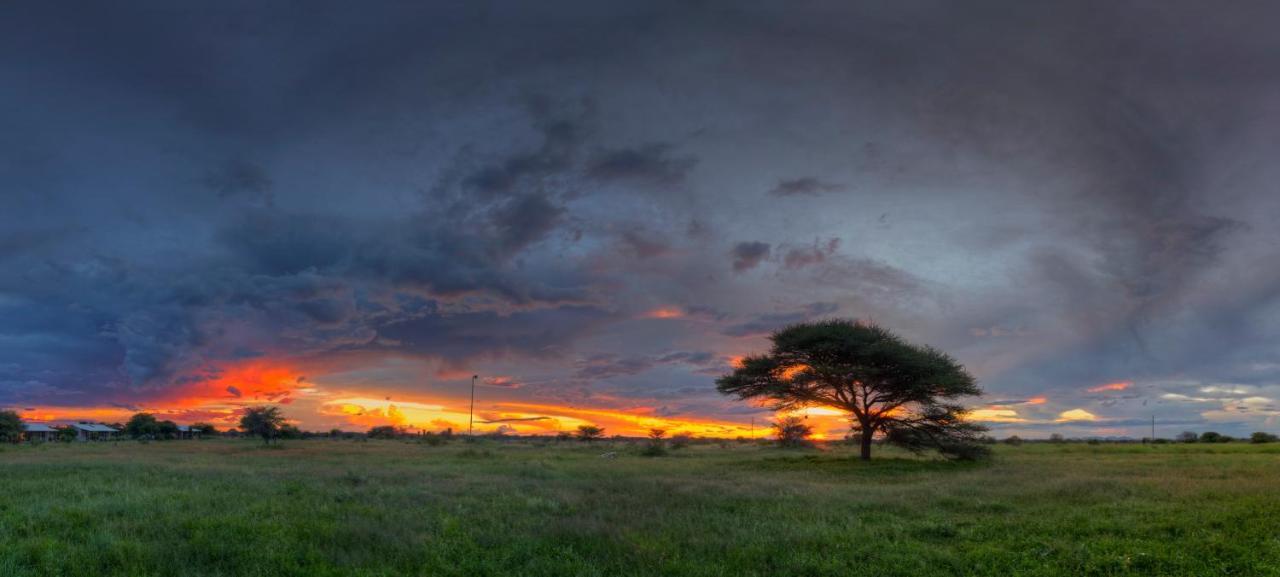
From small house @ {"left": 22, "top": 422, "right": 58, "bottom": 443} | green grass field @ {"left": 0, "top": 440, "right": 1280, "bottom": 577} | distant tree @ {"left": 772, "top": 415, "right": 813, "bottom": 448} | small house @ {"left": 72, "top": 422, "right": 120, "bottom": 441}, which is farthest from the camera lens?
small house @ {"left": 72, "top": 422, "right": 120, "bottom": 441}

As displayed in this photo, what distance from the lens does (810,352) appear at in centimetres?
3988

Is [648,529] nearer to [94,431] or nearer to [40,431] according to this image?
[40,431]

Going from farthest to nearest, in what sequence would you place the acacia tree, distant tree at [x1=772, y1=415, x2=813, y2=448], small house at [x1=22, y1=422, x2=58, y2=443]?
1. small house at [x1=22, y1=422, x2=58, y2=443]
2. distant tree at [x1=772, y1=415, x2=813, y2=448]
3. the acacia tree

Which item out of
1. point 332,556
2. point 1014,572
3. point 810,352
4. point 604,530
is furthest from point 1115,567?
point 810,352

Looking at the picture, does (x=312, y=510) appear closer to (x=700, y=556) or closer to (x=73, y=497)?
(x=73, y=497)

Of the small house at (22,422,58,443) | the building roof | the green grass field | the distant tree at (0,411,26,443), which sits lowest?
the building roof

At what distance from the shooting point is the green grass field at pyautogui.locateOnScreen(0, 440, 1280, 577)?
11219 mm

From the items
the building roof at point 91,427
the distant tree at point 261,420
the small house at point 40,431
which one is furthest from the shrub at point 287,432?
the building roof at point 91,427

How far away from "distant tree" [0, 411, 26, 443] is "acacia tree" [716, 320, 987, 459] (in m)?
108

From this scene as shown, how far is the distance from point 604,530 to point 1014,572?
732 cm

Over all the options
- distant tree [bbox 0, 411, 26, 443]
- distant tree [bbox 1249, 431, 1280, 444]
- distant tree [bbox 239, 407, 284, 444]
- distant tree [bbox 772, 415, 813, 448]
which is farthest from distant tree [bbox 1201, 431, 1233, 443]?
distant tree [bbox 0, 411, 26, 443]

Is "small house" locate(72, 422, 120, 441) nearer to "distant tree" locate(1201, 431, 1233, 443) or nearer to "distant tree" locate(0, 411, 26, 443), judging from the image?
"distant tree" locate(0, 411, 26, 443)

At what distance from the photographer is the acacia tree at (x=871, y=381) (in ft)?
122

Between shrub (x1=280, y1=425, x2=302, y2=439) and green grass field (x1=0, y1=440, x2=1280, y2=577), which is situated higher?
green grass field (x1=0, y1=440, x2=1280, y2=577)
